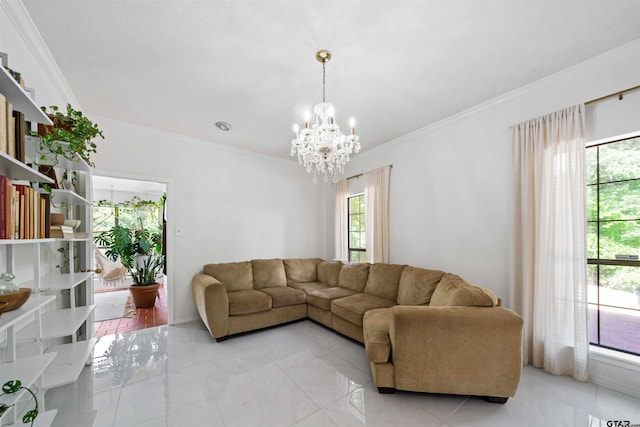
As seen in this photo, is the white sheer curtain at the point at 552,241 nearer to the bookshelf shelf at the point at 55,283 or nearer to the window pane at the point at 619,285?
the window pane at the point at 619,285

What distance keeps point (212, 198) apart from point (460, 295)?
356 cm

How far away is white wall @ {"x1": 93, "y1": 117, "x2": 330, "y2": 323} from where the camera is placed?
3.43 metres

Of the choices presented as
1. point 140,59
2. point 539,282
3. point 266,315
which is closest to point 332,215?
point 266,315

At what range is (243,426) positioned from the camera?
66.6 inches

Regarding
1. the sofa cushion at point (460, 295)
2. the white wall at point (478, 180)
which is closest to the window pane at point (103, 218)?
the white wall at point (478, 180)

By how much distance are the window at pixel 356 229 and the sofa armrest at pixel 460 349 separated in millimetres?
2549

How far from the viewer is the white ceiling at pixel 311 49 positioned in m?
1.64

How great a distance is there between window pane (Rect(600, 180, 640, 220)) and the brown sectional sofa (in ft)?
4.20

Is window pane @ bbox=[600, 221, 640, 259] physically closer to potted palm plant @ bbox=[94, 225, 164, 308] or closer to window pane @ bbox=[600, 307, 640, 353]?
window pane @ bbox=[600, 307, 640, 353]

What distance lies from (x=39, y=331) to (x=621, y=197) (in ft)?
14.6

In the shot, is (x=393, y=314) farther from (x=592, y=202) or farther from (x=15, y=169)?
(x=15, y=169)

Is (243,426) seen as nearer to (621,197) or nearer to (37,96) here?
(37,96)

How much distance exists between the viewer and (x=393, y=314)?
195 cm

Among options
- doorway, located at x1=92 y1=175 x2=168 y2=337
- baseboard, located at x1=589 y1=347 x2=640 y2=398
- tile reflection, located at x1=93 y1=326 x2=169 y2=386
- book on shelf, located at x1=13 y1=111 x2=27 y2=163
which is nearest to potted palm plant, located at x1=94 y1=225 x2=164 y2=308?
doorway, located at x1=92 y1=175 x2=168 y2=337
